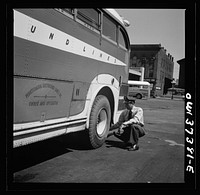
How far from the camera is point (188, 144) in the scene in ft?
9.71

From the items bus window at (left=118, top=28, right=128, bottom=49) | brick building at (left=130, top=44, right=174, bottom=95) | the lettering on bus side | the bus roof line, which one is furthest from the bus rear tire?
brick building at (left=130, top=44, right=174, bottom=95)

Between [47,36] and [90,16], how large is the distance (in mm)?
1401

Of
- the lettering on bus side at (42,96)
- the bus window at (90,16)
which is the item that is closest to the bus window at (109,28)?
the bus window at (90,16)

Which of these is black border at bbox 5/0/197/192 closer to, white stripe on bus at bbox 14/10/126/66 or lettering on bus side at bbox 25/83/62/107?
white stripe on bus at bbox 14/10/126/66

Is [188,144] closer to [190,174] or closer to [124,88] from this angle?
[190,174]

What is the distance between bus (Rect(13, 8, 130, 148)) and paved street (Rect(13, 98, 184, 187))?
0.53 metres

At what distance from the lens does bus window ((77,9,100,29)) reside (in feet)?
12.7

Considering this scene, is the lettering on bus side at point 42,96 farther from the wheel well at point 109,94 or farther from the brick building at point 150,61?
the brick building at point 150,61

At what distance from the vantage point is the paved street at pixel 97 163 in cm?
337

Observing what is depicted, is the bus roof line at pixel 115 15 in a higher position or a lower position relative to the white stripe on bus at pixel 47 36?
higher

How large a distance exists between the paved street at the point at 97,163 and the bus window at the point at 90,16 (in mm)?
2330
